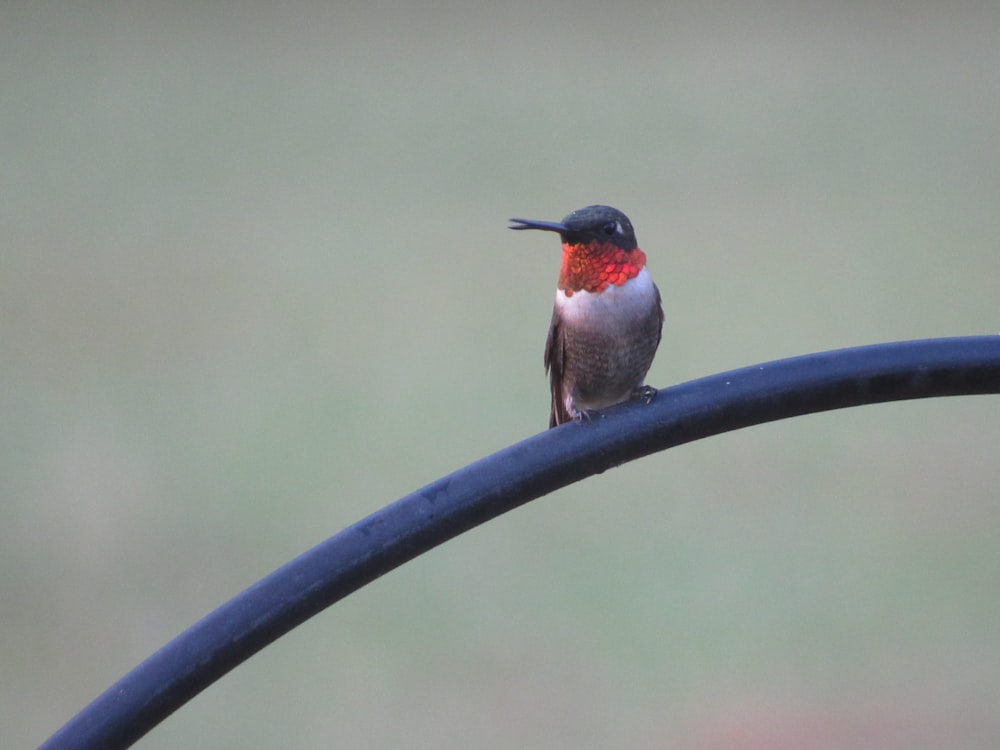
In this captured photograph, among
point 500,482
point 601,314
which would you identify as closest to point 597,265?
point 601,314

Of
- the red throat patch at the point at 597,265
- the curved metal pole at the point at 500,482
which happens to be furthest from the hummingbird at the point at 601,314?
the curved metal pole at the point at 500,482

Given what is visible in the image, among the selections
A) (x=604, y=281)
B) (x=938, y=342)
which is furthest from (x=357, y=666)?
(x=938, y=342)

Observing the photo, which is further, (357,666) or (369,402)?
(369,402)

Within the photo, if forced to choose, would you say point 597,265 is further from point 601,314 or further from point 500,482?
point 500,482

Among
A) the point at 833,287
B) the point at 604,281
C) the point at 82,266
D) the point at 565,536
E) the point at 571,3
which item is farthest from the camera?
the point at 571,3

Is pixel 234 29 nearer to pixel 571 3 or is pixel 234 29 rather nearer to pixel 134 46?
pixel 134 46

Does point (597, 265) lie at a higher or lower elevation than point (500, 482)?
higher

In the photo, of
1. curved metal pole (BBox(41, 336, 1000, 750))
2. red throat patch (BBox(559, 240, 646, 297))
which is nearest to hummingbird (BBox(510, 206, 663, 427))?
red throat patch (BBox(559, 240, 646, 297))

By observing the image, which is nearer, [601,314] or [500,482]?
[500,482]

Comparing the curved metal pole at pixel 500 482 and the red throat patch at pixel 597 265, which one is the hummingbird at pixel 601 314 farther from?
the curved metal pole at pixel 500 482
